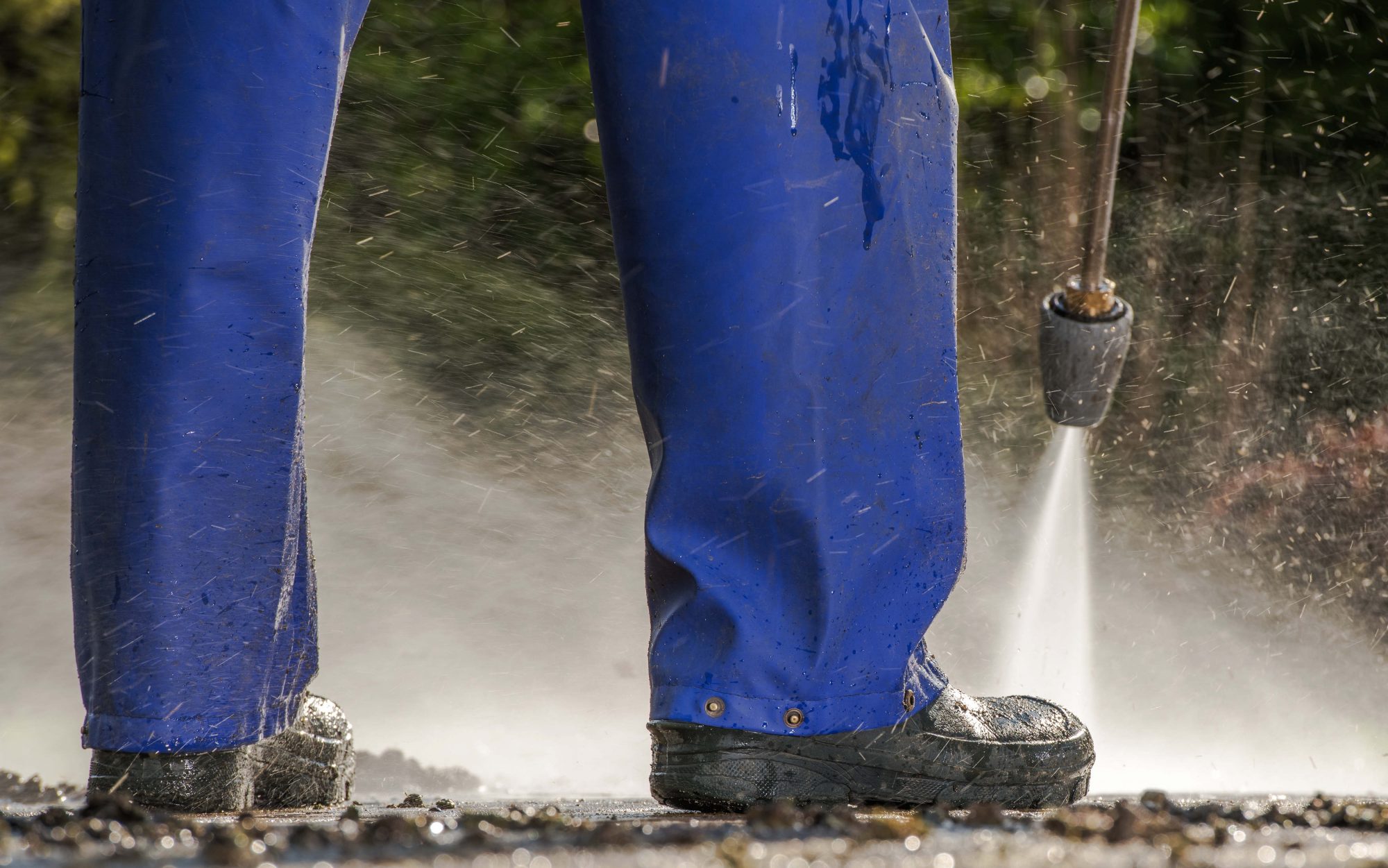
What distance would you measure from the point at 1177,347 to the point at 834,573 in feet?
19.5

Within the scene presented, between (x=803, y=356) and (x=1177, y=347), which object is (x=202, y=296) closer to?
(x=803, y=356)

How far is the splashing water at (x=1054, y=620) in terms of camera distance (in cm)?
432

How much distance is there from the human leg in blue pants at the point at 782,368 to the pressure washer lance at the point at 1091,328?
1169 mm

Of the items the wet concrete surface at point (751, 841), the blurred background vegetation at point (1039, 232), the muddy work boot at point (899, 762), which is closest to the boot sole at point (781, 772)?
the muddy work boot at point (899, 762)

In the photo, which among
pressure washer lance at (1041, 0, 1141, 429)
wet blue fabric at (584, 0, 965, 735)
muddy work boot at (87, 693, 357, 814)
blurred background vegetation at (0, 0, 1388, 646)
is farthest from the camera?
blurred background vegetation at (0, 0, 1388, 646)

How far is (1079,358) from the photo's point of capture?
8.12 ft

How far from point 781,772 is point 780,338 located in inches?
16.4

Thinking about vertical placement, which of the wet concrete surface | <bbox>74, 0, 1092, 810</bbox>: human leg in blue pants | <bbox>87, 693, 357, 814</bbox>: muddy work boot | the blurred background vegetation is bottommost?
<bbox>87, 693, 357, 814</bbox>: muddy work boot

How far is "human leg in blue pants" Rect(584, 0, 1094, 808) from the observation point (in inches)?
51.2

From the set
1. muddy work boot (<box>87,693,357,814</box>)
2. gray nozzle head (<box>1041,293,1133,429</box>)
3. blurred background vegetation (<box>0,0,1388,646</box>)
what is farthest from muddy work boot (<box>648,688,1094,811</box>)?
blurred background vegetation (<box>0,0,1388,646</box>)

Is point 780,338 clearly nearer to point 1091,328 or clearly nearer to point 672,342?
point 672,342

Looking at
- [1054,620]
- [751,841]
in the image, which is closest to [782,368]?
[751,841]

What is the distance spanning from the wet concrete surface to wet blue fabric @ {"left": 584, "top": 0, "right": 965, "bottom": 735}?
0.26m

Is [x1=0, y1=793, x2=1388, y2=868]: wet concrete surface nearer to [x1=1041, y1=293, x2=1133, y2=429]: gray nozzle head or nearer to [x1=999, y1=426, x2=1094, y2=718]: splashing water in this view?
[x1=1041, y1=293, x2=1133, y2=429]: gray nozzle head
